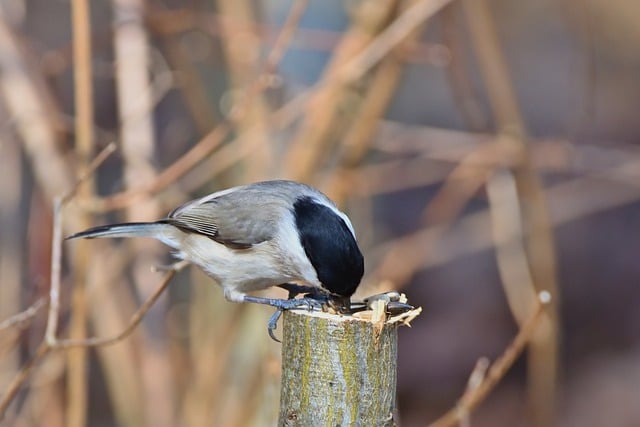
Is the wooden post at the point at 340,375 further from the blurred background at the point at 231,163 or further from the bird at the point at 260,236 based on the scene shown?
the blurred background at the point at 231,163

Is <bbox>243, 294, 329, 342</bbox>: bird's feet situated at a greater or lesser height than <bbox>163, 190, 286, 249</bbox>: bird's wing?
lesser

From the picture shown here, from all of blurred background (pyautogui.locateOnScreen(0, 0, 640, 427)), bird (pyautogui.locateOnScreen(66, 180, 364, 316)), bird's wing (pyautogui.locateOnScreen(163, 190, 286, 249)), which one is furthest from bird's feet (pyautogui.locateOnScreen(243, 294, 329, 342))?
blurred background (pyautogui.locateOnScreen(0, 0, 640, 427))

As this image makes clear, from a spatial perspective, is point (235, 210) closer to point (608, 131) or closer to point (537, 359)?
point (537, 359)

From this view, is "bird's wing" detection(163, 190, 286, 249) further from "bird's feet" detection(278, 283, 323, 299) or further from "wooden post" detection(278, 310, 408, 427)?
"wooden post" detection(278, 310, 408, 427)

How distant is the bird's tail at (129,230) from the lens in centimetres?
208

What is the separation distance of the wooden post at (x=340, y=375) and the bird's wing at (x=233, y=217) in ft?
2.40

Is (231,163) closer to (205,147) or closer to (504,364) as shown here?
(205,147)

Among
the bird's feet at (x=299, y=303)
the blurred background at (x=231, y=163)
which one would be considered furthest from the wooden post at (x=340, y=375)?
the blurred background at (x=231, y=163)

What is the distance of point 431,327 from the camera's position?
5.64 metres

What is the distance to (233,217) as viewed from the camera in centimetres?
209

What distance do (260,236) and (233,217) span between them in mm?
100

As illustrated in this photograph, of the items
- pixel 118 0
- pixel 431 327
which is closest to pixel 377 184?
pixel 118 0

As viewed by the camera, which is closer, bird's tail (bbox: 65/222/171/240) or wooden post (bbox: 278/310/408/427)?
wooden post (bbox: 278/310/408/427)

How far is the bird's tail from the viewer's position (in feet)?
6.81
